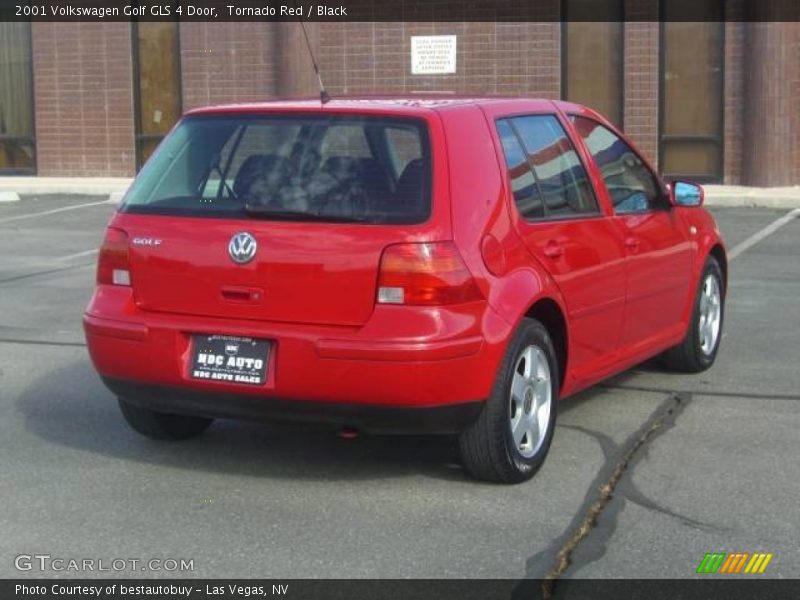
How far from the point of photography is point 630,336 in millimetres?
6867

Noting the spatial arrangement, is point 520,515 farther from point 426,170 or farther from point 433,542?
point 426,170

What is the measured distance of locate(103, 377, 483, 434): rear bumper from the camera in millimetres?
5359

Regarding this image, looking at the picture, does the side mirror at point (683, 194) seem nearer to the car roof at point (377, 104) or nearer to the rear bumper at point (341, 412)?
the car roof at point (377, 104)

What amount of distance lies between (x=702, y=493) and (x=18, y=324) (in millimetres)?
5702

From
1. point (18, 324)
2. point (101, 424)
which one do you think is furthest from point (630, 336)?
point (18, 324)

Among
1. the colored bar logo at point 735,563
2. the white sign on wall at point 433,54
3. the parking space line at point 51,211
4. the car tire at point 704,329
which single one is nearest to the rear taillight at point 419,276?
the colored bar logo at point 735,563

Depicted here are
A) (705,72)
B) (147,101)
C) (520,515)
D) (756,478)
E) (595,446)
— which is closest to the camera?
(520,515)

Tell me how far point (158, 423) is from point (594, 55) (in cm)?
1455

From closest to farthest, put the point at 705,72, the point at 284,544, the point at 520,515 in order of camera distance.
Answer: the point at 284,544
the point at 520,515
the point at 705,72

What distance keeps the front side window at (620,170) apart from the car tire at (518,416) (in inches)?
48.2

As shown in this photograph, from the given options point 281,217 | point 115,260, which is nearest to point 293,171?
point 281,217

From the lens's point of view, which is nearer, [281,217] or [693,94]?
[281,217]

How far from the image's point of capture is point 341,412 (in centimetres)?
538

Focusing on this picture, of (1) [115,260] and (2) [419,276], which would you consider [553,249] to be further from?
(1) [115,260]
